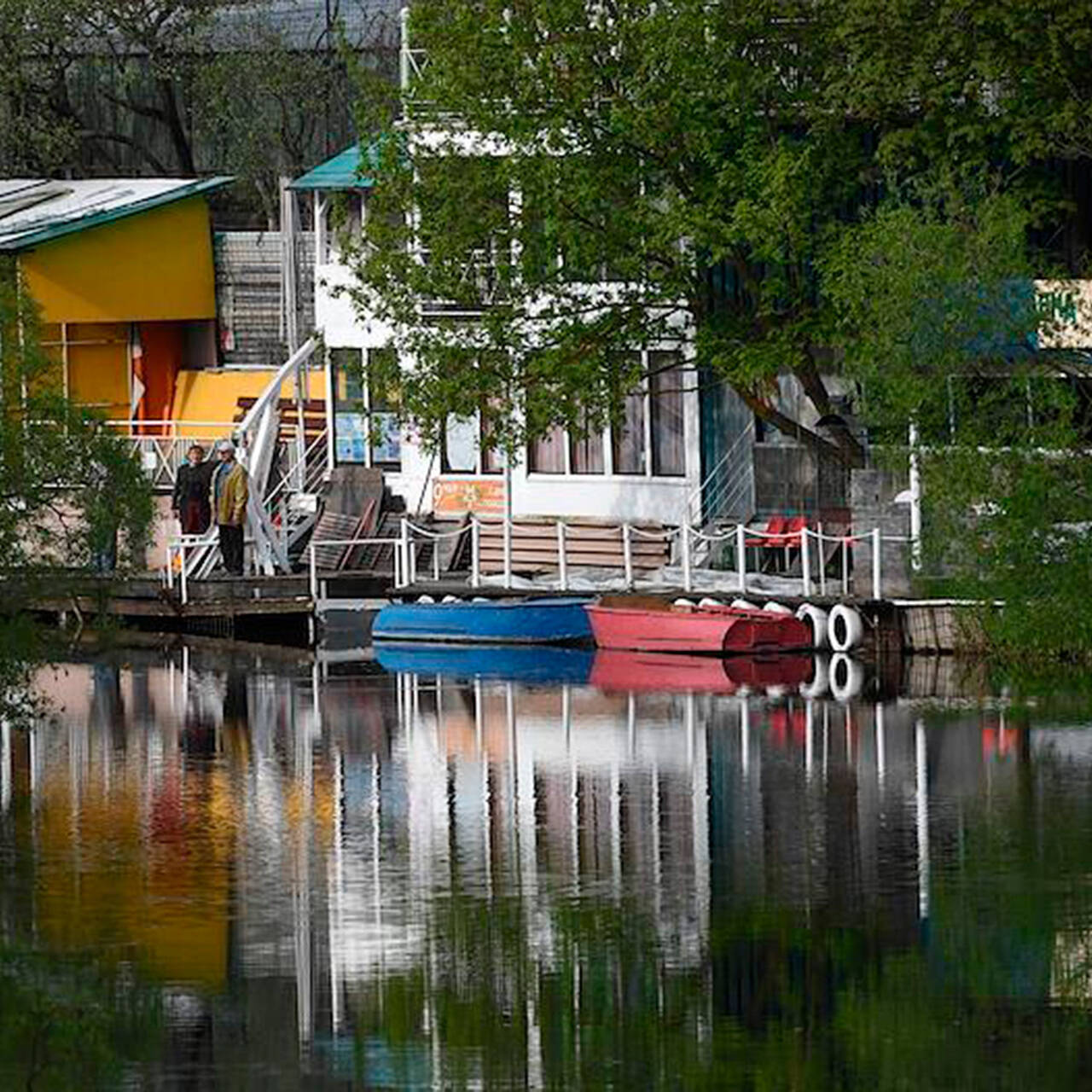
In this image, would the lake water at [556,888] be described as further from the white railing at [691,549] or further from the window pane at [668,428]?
the window pane at [668,428]

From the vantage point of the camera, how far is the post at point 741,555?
4206 cm

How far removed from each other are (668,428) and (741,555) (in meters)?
6.00

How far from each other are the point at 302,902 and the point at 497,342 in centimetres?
1912

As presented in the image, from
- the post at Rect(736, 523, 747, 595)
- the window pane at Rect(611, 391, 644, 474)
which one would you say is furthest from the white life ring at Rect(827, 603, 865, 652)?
the window pane at Rect(611, 391, 644, 474)

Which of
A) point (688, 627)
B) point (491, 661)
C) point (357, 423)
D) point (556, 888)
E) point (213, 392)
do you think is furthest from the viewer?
point (213, 392)

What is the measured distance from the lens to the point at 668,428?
47688mm

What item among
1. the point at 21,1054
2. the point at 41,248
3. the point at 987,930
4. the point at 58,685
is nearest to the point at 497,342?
the point at 58,685

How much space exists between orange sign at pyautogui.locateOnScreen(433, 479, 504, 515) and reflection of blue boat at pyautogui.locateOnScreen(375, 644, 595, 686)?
12.9 feet

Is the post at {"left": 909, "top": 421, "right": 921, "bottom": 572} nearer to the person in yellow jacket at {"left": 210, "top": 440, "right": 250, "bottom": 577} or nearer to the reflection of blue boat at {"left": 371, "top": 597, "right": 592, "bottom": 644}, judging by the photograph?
the reflection of blue boat at {"left": 371, "top": 597, "right": 592, "bottom": 644}

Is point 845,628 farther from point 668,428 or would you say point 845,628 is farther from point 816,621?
point 668,428

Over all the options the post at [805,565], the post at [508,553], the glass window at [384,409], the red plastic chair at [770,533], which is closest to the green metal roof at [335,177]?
the glass window at [384,409]

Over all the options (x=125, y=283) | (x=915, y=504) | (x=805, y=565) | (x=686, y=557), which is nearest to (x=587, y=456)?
(x=686, y=557)

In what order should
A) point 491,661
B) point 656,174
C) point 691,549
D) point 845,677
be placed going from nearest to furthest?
point 845,677, point 491,661, point 656,174, point 691,549

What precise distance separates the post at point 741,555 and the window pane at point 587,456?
485 cm
